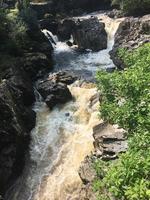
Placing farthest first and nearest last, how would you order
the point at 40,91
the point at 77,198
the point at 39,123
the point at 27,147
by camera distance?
the point at 40,91
the point at 39,123
the point at 27,147
the point at 77,198

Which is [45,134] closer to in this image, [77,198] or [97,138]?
[97,138]

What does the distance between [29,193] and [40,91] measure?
43.9 ft

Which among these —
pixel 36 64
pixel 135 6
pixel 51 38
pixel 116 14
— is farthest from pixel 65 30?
pixel 36 64

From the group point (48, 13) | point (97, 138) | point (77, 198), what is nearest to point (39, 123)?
point (97, 138)

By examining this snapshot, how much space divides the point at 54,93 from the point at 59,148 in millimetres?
7641

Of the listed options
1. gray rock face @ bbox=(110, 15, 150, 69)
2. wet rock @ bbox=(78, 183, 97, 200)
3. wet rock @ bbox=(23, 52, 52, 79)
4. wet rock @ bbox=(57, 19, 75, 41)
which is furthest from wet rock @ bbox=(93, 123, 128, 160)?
wet rock @ bbox=(57, 19, 75, 41)

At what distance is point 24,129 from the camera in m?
32.8

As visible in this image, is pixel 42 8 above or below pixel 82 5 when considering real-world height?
above

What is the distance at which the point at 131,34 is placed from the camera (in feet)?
151

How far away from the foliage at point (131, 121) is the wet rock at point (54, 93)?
1497 centimetres

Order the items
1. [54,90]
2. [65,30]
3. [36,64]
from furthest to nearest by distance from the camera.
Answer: [65,30] → [36,64] → [54,90]

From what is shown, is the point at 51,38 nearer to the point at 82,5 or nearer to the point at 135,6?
the point at 135,6

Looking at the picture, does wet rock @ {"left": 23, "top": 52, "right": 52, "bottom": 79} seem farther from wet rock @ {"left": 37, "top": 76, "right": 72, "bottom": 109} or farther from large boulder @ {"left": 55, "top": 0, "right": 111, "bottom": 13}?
large boulder @ {"left": 55, "top": 0, "right": 111, "bottom": 13}

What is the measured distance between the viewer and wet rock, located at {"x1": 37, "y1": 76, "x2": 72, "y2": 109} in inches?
1467
